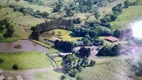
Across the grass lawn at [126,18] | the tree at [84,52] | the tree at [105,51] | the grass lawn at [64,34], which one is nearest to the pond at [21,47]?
the grass lawn at [64,34]

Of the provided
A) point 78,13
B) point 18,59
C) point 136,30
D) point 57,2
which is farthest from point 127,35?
point 18,59

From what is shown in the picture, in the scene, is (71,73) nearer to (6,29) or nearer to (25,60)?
(25,60)

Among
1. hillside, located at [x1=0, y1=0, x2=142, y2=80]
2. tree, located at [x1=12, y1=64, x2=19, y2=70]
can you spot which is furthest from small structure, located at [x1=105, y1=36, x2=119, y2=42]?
tree, located at [x1=12, y1=64, x2=19, y2=70]

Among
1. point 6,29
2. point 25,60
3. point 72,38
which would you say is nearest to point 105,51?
point 72,38

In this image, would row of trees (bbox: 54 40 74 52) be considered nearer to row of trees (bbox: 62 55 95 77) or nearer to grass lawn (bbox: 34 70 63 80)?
row of trees (bbox: 62 55 95 77)

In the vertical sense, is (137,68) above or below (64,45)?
below
